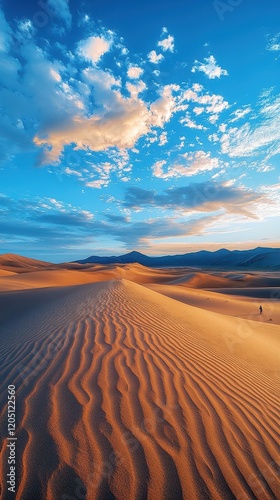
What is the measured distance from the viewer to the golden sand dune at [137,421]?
6.52 feet

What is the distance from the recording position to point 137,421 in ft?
8.54

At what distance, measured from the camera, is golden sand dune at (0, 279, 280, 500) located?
1988 mm

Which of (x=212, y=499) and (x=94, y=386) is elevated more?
(x=94, y=386)

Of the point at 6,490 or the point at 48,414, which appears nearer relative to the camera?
the point at 6,490

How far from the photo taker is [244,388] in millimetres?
3885

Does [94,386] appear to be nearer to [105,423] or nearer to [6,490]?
[105,423]

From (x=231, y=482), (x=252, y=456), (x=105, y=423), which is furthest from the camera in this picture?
(x=105, y=423)

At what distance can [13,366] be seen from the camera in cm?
401

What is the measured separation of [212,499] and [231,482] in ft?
0.83

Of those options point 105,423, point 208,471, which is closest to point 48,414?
point 105,423

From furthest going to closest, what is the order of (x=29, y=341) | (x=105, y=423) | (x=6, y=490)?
(x=29, y=341), (x=105, y=423), (x=6, y=490)

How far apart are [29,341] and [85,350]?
1734 millimetres

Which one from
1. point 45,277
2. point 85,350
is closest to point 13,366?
point 85,350

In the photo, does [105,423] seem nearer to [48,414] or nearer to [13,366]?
[48,414]
